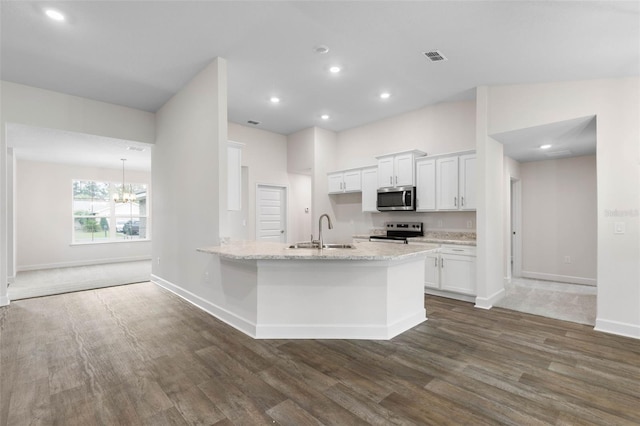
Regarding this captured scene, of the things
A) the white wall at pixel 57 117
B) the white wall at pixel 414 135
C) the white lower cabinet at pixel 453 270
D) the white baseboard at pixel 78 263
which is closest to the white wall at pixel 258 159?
the white wall at pixel 414 135

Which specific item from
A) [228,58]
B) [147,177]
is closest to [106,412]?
[228,58]

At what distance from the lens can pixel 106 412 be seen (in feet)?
6.51

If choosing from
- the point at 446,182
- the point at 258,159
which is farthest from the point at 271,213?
the point at 446,182

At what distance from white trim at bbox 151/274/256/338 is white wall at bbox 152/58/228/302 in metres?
0.03

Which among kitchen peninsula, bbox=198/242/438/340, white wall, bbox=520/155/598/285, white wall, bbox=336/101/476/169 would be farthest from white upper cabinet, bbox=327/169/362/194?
white wall, bbox=520/155/598/285

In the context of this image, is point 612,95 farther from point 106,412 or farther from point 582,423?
point 106,412

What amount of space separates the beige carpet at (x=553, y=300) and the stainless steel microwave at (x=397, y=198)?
199 cm

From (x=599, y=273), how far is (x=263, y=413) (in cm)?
389

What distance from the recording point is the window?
827 centimetres

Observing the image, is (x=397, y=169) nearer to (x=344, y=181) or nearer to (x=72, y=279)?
(x=344, y=181)

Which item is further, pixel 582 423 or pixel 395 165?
pixel 395 165

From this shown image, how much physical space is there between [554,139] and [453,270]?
241cm

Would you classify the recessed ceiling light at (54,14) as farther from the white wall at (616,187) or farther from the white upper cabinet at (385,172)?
the white wall at (616,187)

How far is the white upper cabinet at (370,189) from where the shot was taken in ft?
19.3
